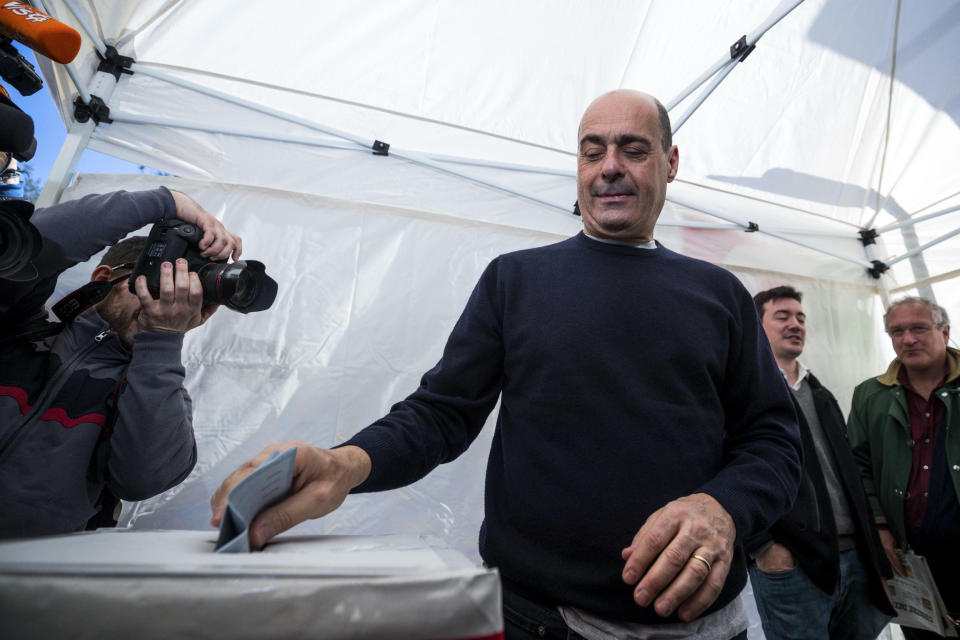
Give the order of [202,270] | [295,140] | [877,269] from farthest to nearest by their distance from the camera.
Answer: [877,269] < [295,140] < [202,270]

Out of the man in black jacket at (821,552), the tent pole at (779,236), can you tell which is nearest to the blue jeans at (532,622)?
the man in black jacket at (821,552)

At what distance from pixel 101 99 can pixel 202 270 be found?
95cm

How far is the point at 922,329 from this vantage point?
1.83m

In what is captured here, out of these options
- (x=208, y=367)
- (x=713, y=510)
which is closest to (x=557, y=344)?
(x=713, y=510)

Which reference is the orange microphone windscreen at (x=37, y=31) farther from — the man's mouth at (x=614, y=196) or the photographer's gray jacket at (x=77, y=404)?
the man's mouth at (x=614, y=196)

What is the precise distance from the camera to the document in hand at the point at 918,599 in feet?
4.54

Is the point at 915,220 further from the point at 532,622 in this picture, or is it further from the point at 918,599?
the point at 532,622

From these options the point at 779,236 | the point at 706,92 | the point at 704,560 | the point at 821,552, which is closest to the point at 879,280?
the point at 779,236

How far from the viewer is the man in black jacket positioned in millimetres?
1408

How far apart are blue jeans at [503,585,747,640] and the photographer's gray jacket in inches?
28.7

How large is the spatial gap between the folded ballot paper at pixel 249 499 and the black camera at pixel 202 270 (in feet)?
2.58

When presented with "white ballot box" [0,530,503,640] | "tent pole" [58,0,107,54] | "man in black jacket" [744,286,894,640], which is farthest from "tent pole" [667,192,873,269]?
"white ballot box" [0,530,503,640]

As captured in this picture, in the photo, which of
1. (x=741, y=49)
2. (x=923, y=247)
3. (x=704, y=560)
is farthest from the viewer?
(x=923, y=247)

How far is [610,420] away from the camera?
0.71m
